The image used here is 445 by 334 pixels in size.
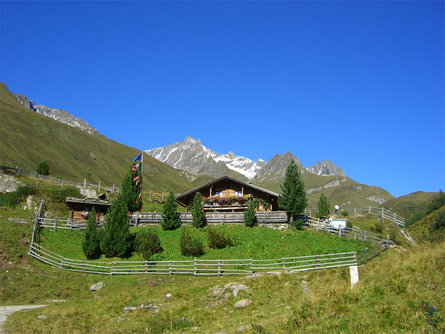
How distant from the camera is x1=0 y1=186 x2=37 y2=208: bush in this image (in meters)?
46.1

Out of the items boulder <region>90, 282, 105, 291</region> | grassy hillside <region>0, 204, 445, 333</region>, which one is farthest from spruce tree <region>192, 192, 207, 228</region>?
boulder <region>90, 282, 105, 291</region>

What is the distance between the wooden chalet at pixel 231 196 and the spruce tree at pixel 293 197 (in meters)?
2.76

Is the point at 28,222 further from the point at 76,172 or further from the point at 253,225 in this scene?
the point at 76,172

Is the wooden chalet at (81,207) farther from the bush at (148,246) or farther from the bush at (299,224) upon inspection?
the bush at (299,224)

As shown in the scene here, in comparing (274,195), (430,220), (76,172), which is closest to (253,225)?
(274,195)

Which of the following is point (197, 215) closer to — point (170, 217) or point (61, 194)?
point (170, 217)

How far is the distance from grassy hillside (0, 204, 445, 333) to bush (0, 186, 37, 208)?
25.6 metres

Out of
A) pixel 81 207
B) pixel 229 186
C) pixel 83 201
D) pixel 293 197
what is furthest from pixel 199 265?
pixel 81 207

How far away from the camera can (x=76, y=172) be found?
141625 millimetres

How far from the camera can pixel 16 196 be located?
4741 centimetres

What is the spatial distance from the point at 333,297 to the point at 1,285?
72.5 ft

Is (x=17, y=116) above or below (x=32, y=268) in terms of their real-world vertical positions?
above

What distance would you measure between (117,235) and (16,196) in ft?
79.3

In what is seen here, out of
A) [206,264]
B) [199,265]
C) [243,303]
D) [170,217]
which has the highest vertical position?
[170,217]
